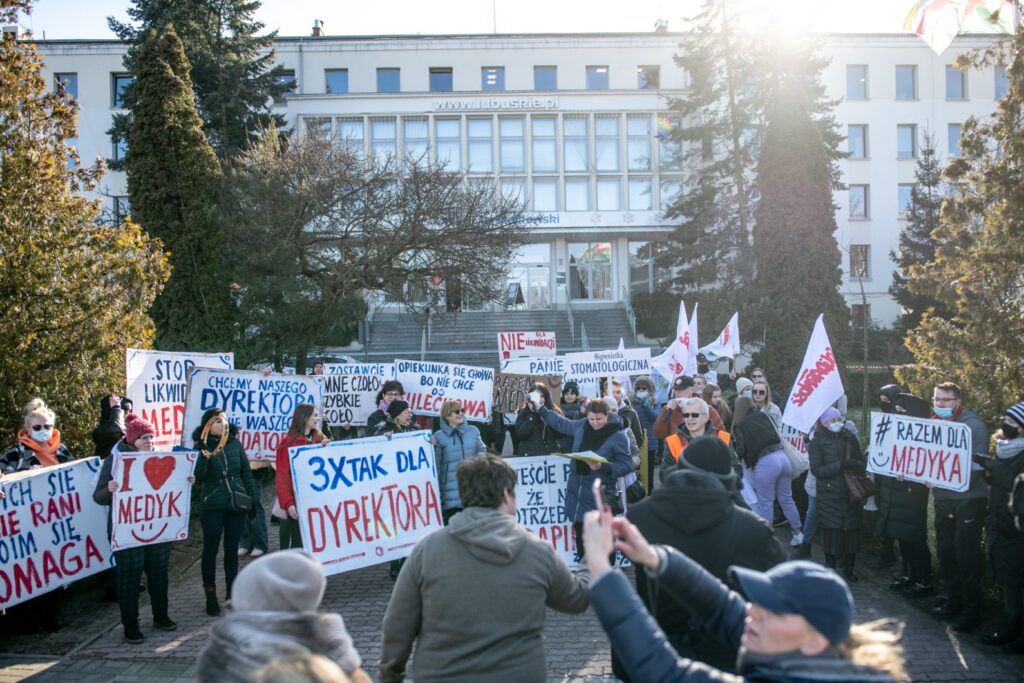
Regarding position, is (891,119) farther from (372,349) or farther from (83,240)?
(83,240)

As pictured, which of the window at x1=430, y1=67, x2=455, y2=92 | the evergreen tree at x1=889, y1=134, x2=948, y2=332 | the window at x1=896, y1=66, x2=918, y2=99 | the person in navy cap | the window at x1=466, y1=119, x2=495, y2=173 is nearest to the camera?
the person in navy cap

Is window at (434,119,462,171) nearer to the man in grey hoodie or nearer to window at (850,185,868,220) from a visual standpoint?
window at (850,185,868,220)

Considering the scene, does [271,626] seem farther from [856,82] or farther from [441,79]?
[856,82]

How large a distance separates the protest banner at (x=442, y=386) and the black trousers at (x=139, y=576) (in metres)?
6.31

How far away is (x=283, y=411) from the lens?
1028 centimetres

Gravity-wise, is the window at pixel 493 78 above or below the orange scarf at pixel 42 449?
above

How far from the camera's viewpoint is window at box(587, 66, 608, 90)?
143 feet

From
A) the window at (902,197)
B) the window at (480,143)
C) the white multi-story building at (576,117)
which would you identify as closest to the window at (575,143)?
the white multi-story building at (576,117)

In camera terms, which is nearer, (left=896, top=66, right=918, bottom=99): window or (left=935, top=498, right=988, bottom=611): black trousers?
(left=935, top=498, right=988, bottom=611): black trousers

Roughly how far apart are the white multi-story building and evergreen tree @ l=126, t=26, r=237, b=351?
1996 centimetres

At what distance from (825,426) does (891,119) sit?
141 ft

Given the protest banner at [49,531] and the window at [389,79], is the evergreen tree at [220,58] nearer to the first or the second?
the window at [389,79]

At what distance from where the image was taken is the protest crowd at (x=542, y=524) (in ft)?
8.13

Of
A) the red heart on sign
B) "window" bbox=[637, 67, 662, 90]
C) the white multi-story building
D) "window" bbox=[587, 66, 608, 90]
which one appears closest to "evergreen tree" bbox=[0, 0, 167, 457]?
the red heart on sign
